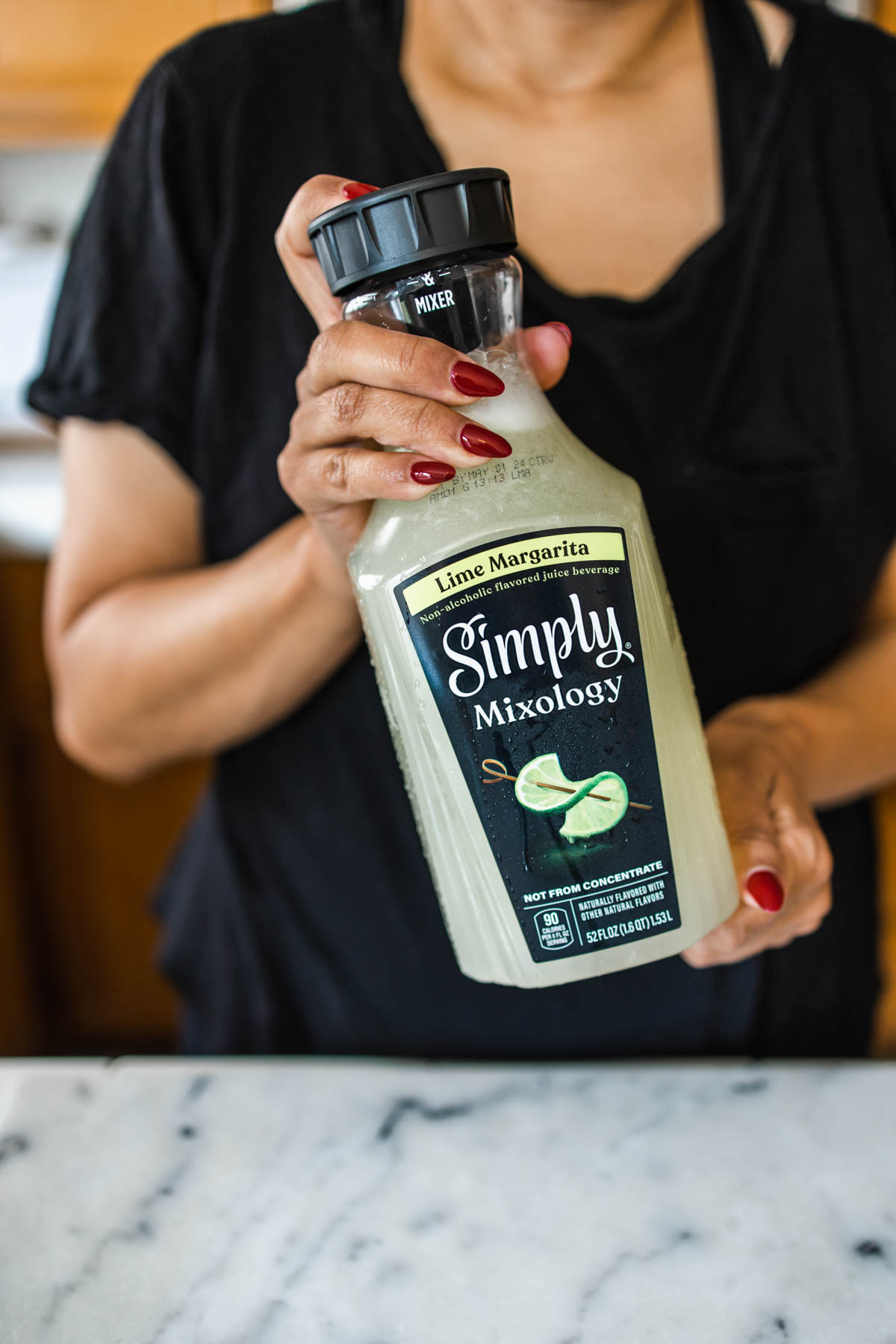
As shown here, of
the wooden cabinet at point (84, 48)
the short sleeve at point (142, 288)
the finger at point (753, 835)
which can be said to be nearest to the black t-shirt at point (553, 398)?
the short sleeve at point (142, 288)

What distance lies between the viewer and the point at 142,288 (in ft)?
2.14

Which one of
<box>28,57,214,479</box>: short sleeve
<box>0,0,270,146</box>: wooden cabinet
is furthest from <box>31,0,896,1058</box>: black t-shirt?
<box>0,0,270,146</box>: wooden cabinet

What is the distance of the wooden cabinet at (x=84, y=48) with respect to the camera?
1.65 meters

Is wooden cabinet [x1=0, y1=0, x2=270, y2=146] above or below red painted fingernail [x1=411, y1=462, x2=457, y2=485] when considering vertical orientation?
above

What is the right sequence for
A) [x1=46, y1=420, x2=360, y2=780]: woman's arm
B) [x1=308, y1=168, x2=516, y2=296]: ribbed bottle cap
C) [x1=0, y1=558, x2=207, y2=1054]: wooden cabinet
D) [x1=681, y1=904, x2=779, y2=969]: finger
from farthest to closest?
1. [x1=0, y1=558, x2=207, y2=1054]: wooden cabinet
2. [x1=46, y1=420, x2=360, y2=780]: woman's arm
3. [x1=681, y1=904, x2=779, y2=969]: finger
4. [x1=308, y1=168, x2=516, y2=296]: ribbed bottle cap

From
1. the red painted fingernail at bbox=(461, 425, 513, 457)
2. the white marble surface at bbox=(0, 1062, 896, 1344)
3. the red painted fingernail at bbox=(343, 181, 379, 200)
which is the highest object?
the red painted fingernail at bbox=(343, 181, 379, 200)

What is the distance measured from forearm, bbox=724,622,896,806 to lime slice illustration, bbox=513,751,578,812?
0.72 feet

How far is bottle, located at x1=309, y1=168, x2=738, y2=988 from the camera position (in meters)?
0.43

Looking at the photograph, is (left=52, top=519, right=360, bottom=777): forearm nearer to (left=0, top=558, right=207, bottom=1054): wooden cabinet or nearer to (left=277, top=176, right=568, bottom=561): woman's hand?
(left=277, top=176, right=568, bottom=561): woman's hand

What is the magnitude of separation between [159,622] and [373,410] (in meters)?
0.28

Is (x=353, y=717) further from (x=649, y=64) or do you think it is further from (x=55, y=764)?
(x=55, y=764)

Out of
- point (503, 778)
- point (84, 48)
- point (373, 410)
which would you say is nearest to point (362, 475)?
point (373, 410)

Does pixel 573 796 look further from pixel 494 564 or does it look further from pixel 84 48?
pixel 84 48

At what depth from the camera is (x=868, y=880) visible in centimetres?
81
